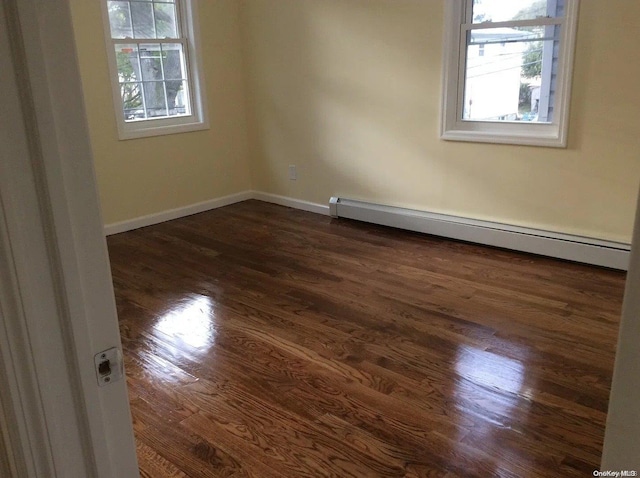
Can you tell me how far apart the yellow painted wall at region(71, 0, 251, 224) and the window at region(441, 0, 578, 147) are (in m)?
2.10

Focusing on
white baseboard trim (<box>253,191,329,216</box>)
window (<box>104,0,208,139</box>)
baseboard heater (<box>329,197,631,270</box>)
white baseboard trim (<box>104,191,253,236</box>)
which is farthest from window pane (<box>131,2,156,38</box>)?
baseboard heater (<box>329,197,631,270</box>)

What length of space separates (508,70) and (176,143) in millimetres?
2737

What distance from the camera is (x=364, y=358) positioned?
2.66 meters

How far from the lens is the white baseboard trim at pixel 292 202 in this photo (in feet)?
Result: 16.7

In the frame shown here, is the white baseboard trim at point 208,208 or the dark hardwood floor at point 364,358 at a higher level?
the white baseboard trim at point 208,208

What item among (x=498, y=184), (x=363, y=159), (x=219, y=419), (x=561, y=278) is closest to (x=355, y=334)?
(x=219, y=419)

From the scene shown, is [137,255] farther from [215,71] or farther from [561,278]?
[561,278]

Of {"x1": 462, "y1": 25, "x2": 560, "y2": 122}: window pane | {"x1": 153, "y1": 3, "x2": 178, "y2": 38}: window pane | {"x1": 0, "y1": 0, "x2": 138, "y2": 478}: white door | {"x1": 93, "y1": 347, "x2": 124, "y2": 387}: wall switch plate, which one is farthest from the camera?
{"x1": 153, "y1": 3, "x2": 178, "y2": 38}: window pane

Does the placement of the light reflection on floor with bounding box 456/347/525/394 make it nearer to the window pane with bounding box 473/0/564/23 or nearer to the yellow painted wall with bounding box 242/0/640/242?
the yellow painted wall with bounding box 242/0/640/242

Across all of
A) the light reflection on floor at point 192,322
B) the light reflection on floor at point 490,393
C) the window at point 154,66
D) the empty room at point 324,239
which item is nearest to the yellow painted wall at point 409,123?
the empty room at point 324,239

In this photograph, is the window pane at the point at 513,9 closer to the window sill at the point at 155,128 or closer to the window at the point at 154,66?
the window at the point at 154,66

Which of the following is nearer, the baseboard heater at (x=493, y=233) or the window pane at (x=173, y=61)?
the baseboard heater at (x=493, y=233)

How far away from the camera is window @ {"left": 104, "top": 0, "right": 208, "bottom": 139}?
14.6 ft

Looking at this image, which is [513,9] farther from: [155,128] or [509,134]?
[155,128]
